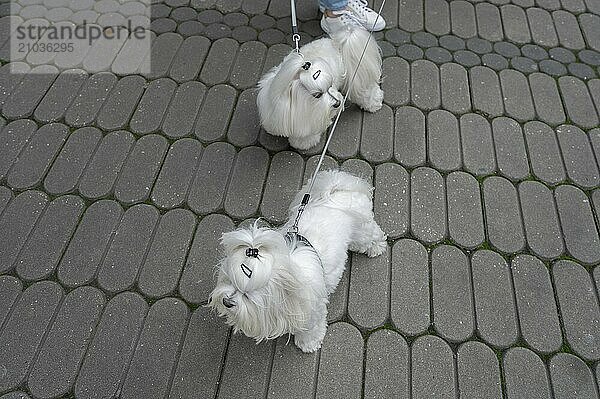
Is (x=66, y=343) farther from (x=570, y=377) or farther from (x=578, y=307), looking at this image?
(x=578, y=307)

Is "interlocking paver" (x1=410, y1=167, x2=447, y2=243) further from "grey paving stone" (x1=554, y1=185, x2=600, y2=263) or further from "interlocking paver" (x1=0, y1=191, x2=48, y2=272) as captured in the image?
"interlocking paver" (x1=0, y1=191, x2=48, y2=272)

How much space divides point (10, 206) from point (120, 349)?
1.04 metres

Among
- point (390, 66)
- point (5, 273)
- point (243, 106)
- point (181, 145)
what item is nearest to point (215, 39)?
point (243, 106)

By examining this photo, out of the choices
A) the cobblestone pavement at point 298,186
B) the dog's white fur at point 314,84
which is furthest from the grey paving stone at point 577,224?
the dog's white fur at point 314,84

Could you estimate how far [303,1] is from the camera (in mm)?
3592

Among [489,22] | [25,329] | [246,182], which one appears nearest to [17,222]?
[25,329]

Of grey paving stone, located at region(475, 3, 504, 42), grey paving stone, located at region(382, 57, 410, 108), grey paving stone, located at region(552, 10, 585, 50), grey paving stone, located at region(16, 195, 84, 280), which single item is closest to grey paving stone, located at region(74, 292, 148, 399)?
grey paving stone, located at region(16, 195, 84, 280)

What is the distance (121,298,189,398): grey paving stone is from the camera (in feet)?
6.73

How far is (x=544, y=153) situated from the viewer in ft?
9.10

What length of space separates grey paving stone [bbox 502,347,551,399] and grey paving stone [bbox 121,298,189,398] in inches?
53.9

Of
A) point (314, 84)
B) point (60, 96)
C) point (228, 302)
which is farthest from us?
point (60, 96)

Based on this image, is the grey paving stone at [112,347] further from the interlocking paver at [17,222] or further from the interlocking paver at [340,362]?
the interlocking paver at [340,362]

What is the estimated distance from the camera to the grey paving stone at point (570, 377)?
203 centimetres

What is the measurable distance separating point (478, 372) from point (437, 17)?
239cm
